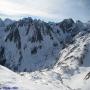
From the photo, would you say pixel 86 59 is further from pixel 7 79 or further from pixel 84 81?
pixel 7 79

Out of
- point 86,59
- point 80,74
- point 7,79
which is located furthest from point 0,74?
point 86,59

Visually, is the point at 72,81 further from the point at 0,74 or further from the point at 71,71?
the point at 0,74

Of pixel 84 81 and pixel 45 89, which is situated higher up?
pixel 45 89

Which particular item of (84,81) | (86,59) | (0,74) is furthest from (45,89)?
(86,59)

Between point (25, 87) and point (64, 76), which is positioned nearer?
point (25, 87)

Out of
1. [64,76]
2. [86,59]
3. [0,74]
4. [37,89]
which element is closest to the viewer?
[37,89]

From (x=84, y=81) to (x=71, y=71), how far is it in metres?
15.8

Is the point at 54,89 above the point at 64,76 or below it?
above

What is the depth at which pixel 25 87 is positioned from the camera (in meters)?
43.4

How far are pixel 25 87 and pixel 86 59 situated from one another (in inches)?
4243

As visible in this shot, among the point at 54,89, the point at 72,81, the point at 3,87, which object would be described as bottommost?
the point at 72,81

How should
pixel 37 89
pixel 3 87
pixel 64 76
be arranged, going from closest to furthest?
pixel 3 87, pixel 37 89, pixel 64 76

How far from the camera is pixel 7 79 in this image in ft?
152

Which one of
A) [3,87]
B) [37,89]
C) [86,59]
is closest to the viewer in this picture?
[3,87]
